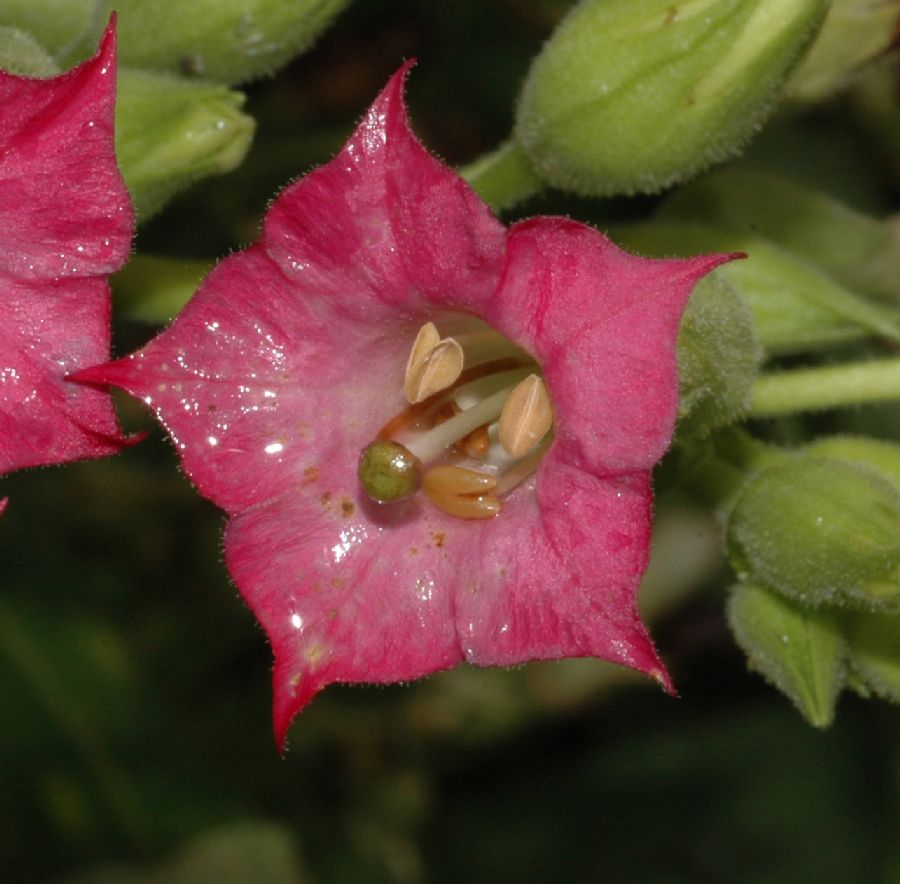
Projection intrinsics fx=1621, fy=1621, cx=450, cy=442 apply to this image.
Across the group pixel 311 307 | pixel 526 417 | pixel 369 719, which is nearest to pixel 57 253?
pixel 311 307

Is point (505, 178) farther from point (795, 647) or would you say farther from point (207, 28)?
point (795, 647)

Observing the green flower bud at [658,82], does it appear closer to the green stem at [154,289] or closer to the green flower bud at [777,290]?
the green flower bud at [777,290]

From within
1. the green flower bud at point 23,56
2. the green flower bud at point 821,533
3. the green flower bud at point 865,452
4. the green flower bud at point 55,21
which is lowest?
the green flower bud at point 865,452

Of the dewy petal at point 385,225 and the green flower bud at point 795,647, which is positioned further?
the green flower bud at point 795,647

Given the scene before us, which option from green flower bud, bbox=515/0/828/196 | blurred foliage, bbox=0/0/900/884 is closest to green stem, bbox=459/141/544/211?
green flower bud, bbox=515/0/828/196

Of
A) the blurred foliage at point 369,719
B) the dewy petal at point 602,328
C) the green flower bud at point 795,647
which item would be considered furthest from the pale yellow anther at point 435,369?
the blurred foliage at point 369,719

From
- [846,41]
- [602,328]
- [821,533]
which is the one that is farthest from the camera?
[846,41]

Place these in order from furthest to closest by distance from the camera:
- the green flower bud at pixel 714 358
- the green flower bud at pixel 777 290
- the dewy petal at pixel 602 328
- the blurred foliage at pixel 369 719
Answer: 1. the blurred foliage at pixel 369 719
2. the green flower bud at pixel 777 290
3. the green flower bud at pixel 714 358
4. the dewy petal at pixel 602 328
